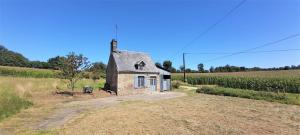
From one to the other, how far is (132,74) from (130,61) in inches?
81.4

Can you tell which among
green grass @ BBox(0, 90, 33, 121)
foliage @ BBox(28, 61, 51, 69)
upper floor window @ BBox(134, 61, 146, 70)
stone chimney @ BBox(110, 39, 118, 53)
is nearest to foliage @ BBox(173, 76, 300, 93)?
upper floor window @ BBox(134, 61, 146, 70)

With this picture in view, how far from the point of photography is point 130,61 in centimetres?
2417

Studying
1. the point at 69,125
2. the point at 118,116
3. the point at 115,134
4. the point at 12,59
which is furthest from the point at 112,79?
the point at 12,59

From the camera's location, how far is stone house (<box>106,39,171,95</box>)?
21.9m

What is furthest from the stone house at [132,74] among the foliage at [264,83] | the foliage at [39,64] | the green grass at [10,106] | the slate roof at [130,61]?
the foliage at [39,64]

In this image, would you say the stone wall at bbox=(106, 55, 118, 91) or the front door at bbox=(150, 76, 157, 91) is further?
the front door at bbox=(150, 76, 157, 91)

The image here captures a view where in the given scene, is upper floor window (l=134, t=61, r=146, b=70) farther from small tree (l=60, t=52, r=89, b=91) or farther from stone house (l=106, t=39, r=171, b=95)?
small tree (l=60, t=52, r=89, b=91)

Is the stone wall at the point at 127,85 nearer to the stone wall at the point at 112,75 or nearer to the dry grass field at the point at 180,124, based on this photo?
the stone wall at the point at 112,75

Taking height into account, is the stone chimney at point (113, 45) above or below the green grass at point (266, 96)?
above

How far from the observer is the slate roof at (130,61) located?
22484 mm

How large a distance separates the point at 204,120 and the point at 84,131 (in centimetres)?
561

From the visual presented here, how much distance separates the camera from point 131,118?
33.2ft

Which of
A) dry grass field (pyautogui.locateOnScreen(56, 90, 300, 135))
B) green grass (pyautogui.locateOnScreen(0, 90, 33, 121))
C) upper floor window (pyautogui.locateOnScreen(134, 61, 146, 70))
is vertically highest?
upper floor window (pyautogui.locateOnScreen(134, 61, 146, 70))

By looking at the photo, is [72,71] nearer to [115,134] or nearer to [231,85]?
[115,134]
